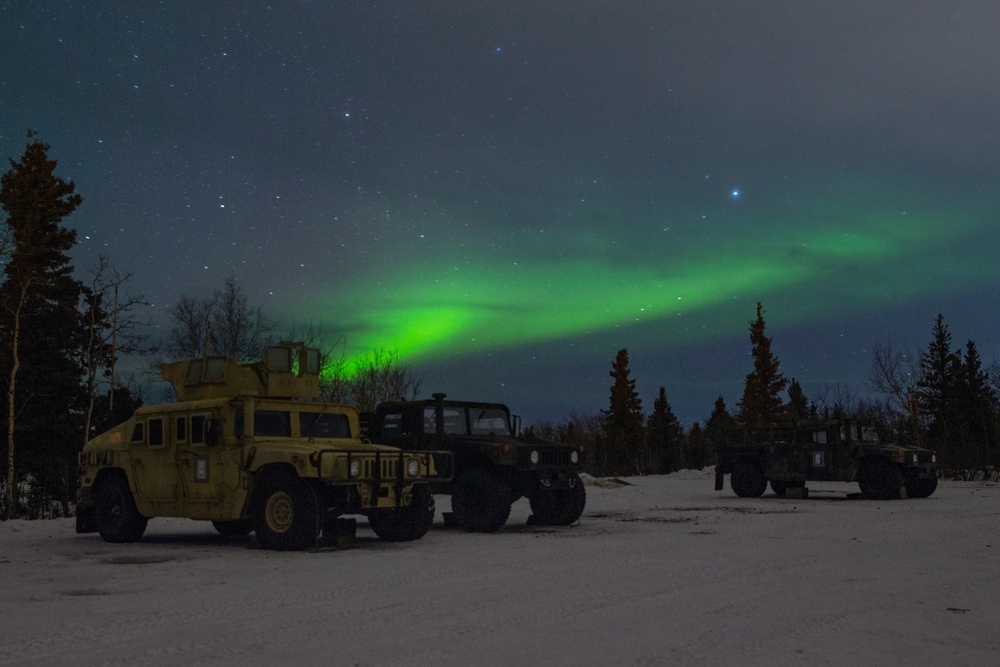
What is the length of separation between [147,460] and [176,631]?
7489 mm

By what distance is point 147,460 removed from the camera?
45.2ft

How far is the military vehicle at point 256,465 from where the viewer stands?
1227 cm

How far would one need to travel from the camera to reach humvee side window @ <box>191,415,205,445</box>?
43.1 feet

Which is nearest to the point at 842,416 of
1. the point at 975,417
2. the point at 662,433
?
the point at 975,417

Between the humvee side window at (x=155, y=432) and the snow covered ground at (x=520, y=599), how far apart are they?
4.66ft

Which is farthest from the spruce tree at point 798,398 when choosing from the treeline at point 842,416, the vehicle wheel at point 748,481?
the vehicle wheel at point 748,481

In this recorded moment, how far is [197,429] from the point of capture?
43.4ft

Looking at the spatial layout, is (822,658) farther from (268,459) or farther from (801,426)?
(801,426)

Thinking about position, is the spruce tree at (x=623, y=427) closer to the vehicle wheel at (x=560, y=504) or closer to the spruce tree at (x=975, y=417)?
the spruce tree at (x=975, y=417)

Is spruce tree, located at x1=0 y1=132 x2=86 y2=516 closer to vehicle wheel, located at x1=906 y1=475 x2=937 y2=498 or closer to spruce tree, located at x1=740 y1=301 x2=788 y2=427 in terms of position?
vehicle wheel, located at x1=906 y1=475 x2=937 y2=498

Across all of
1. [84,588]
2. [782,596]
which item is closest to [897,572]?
[782,596]

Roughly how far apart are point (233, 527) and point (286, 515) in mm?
2655

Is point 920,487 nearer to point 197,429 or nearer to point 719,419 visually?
point 197,429

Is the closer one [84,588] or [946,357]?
[84,588]
